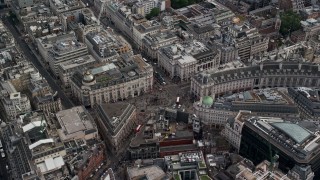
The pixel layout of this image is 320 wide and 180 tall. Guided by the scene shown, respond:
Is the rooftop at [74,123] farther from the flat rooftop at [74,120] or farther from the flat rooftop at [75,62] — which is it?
the flat rooftop at [75,62]

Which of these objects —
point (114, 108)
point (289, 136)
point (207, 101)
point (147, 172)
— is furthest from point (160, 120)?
point (289, 136)

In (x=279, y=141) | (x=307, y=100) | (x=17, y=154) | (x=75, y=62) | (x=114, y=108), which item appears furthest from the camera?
A: (x=75, y=62)

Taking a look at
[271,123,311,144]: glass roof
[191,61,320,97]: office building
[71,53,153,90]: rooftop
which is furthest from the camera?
[191,61,320,97]: office building

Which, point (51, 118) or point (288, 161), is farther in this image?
point (51, 118)

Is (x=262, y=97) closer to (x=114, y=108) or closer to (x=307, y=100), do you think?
(x=307, y=100)

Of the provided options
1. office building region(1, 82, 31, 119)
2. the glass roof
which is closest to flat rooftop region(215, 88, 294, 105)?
the glass roof

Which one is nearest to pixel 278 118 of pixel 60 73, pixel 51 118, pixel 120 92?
pixel 120 92

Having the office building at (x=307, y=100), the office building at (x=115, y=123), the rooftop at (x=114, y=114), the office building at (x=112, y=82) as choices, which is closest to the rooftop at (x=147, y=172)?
the office building at (x=115, y=123)

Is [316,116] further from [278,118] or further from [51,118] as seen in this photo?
[51,118]

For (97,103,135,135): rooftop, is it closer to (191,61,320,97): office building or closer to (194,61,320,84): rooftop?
(191,61,320,97): office building
